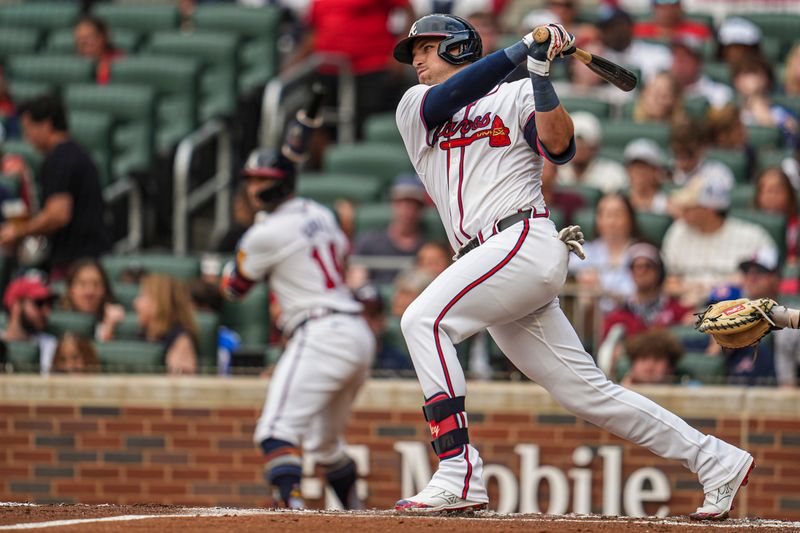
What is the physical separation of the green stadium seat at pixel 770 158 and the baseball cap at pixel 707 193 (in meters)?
0.61

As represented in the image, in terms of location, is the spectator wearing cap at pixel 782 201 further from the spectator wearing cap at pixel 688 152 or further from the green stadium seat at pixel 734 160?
the green stadium seat at pixel 734 160

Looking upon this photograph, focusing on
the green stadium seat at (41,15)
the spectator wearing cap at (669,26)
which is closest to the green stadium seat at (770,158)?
the spectator wearing cap at (669,26)

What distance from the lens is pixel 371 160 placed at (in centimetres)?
1068

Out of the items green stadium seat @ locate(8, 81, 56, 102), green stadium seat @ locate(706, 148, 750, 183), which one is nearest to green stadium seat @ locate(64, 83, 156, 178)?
green stadium seat @ locate(8, 81, 56, 102)

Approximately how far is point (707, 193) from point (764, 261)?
2.60 ft

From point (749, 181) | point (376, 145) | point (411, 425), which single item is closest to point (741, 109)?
point (749, 181)

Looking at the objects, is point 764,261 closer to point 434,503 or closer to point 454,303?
point 454,303

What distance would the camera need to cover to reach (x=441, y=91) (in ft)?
17.8

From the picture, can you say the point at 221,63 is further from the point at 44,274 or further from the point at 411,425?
the point at 411,425

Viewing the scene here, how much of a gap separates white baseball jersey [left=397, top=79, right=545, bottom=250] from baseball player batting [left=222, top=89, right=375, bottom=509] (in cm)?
239

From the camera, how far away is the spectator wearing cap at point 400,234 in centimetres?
945

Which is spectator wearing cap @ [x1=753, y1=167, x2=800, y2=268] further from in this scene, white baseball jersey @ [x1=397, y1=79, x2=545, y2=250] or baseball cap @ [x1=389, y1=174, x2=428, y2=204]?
white baseball jersey @ [x1=397, y1=79, x2=545, y2=250]

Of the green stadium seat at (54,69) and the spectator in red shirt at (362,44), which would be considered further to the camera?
the green stadium seat at (54,69)

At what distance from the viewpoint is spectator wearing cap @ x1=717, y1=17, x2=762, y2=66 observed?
36.9 feet
